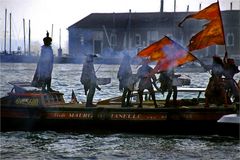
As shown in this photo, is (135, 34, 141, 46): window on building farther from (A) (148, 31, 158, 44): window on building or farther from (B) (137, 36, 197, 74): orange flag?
(B) (137, 36, 197, 74): orange flag

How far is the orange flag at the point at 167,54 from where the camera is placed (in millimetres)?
16438

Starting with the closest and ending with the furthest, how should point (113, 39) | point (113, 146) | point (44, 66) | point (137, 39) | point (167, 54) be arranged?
point (113, 146)
point (167, 54)
point (44, 66)
point (137, 39)
point (113, 39)

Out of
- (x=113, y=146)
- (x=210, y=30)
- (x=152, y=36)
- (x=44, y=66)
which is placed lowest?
(x=113, y=146)

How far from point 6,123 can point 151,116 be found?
4.96 meters

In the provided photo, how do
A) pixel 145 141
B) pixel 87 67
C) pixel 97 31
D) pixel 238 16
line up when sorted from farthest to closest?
pixel 97 31 → pixel 238 16 → pixel 87 67 → pixel 145 141

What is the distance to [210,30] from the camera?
53.6 feet

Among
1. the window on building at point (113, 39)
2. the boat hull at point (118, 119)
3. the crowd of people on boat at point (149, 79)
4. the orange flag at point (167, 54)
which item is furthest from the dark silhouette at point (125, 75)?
the window on building at point (113, 39)

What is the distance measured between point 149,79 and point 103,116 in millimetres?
1940

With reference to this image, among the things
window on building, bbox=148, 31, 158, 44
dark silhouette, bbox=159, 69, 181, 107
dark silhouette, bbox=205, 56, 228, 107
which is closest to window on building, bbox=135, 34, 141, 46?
window on building, bbox=148, 31, 158, 44

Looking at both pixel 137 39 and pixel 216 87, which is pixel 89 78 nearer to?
pixel 216 87

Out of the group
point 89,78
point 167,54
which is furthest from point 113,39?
point 167,54

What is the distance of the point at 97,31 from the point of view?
8525 cm

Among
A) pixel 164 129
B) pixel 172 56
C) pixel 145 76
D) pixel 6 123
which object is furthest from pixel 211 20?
pixel 6 123

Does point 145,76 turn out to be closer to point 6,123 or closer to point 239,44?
point 6,123
